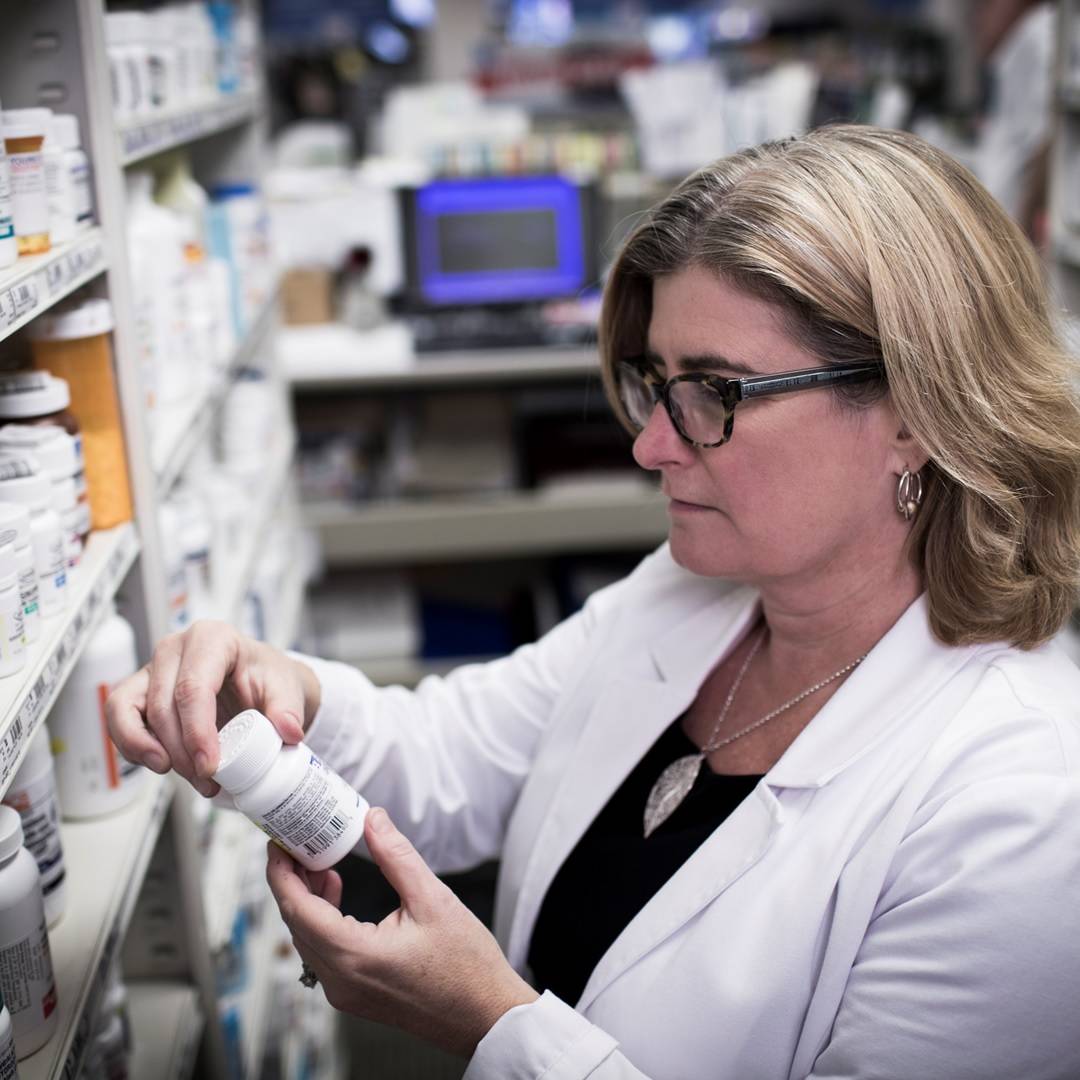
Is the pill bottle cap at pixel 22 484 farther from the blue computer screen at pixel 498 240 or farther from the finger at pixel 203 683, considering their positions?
the blue computer screen at pixel 498 240

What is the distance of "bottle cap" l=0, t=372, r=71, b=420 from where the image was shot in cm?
125

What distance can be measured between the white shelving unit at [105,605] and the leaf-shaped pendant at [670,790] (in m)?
0.56

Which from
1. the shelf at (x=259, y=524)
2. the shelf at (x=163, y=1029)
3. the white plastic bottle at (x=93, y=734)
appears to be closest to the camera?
the white plastic bottle at (x=93, y=734)

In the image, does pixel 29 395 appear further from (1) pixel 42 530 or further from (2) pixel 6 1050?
(2) pixel 6 1050

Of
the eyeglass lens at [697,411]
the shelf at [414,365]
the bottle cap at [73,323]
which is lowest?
the shelf at [414,365]

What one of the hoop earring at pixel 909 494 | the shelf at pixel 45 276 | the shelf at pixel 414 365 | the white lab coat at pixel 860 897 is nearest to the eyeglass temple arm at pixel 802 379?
the hoop earring at pixel 909 494

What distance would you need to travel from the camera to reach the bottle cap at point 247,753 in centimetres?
103

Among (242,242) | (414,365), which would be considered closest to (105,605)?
(242,242)

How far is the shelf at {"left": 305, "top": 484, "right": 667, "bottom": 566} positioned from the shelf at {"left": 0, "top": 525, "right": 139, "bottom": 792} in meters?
2.09

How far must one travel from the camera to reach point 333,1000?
1130mm

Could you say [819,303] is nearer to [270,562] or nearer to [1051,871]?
[1051,871]

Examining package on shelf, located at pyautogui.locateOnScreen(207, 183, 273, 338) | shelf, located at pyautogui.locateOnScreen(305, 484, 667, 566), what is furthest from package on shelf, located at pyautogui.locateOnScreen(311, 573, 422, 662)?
package on shelf, located at pyautogui.locateOnScreen(207, 183, 273, 338)

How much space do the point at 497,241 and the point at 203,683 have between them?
2649 millimetres

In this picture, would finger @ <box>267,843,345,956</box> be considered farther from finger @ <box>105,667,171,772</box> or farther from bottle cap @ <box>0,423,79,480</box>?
bottle cap @ <box>0,423,79,480</box>
